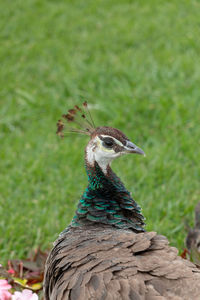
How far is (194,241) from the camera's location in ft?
9.78

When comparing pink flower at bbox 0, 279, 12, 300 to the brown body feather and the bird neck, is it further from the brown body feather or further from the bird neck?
the bird neck

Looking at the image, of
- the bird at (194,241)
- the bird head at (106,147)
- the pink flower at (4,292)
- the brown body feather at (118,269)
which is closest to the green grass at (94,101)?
the bird at (194,241)

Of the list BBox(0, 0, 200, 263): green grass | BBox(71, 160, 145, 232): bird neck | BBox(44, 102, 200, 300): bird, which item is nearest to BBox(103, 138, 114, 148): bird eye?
BBox(44, 102, 200, 300): bird

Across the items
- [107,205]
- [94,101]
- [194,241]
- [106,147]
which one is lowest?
[94,101]

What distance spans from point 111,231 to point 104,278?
39 centimetres

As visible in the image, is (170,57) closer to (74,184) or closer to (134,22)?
(134,22)

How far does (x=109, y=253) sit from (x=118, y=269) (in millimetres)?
138

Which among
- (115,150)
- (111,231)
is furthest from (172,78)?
(111,231)

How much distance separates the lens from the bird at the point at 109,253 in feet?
6.54

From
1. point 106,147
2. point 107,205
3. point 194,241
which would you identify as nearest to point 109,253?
point 107,205

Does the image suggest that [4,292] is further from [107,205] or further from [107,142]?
[107,142]

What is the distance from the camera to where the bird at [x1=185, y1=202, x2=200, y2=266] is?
2.73 metres

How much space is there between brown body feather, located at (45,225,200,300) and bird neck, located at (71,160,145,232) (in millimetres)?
105

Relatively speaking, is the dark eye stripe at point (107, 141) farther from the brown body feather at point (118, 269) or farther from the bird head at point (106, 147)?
the brown body feather at point (118, 269)
